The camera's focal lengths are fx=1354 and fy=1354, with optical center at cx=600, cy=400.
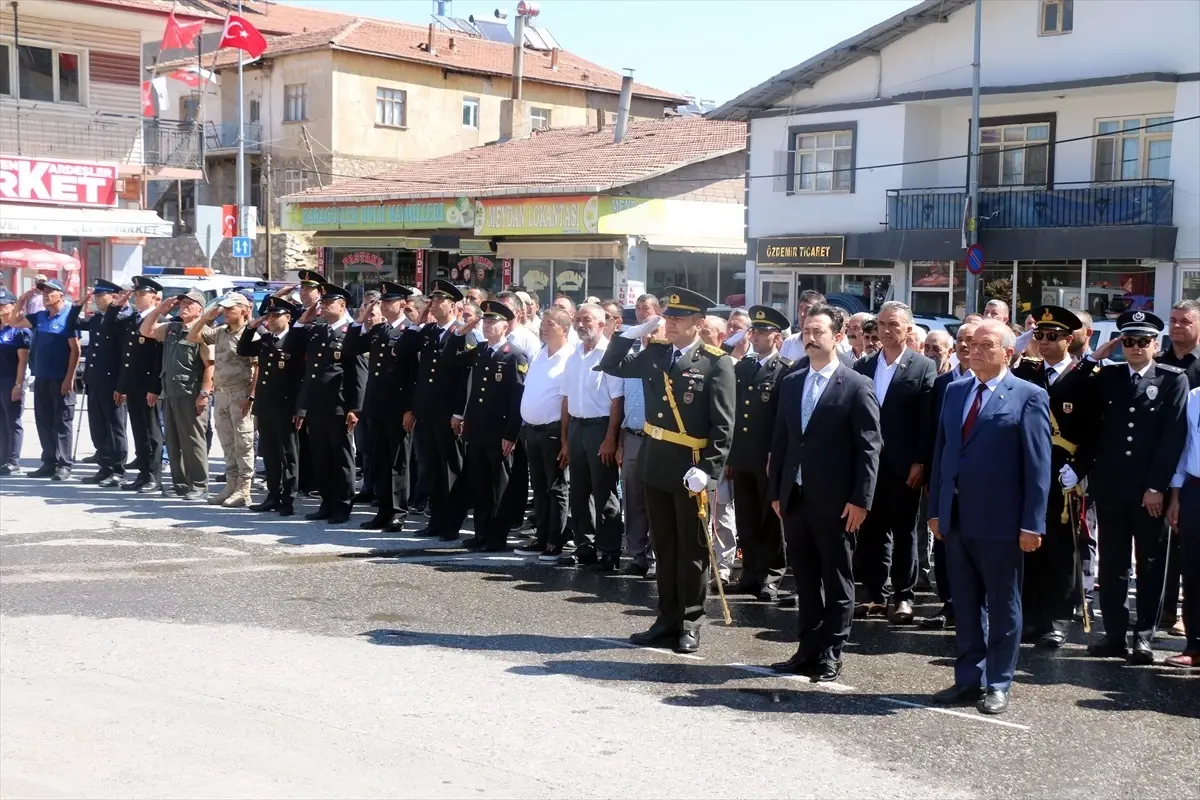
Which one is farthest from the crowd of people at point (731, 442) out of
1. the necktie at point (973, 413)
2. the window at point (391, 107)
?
the window at point (391, 107)

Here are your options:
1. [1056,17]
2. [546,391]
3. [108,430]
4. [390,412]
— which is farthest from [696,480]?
[1056,17]

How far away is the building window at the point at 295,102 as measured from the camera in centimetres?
4991

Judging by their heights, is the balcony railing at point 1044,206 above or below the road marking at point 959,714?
above

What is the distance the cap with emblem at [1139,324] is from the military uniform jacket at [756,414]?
7.75ft

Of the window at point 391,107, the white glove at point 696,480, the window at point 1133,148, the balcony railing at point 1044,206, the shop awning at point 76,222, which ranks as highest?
the window at point 391,107

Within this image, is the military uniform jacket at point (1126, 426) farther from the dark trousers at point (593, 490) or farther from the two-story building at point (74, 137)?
the two-story building at point (74, 137)

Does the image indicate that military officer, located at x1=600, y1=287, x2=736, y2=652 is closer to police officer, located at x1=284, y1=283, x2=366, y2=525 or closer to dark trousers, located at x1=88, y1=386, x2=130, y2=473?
police officer, located at x1=284, y1=283, x2=366, y2=525

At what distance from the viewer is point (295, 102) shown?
5047cm

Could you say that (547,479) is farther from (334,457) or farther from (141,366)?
(141,366)

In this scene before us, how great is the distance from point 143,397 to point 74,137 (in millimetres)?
19198

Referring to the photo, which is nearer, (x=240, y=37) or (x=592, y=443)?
(x=592, y=443)

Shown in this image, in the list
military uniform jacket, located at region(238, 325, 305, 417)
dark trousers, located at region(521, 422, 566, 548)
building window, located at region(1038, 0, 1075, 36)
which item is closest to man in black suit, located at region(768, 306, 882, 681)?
dark trousers, located at region(521, 422, 566, 548)

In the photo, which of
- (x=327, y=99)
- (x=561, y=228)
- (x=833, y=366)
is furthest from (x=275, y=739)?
(x=327, y=99)

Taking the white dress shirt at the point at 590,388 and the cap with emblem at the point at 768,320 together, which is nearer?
the cap with emblem at the point at 768,320
